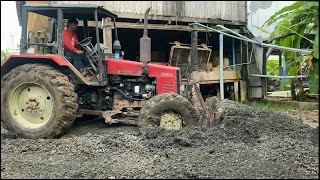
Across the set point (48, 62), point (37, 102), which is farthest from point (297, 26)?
point (37, 102)

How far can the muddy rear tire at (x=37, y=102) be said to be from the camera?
5293 mm

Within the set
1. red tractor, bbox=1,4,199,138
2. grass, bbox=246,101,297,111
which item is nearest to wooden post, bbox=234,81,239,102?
grass, bbox=246,101,297,111

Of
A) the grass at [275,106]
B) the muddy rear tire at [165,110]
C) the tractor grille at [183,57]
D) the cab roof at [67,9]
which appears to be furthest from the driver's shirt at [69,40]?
the grass at [275,106]

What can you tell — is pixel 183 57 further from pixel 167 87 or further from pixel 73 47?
pixel 73 47

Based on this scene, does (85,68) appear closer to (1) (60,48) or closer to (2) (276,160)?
(1) (60,48)

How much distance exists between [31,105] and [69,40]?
1.11 m

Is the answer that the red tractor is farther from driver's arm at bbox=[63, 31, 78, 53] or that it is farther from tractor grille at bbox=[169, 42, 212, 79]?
tractor grille at bbox=[169, 42, 212, 79]

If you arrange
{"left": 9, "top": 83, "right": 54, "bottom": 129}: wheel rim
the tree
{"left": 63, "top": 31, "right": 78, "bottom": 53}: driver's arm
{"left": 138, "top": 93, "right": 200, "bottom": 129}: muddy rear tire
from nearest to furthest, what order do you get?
the tree → {"left": 9, "top": 83, "right": 54, "bottom": 129}: wheel rim → {"left": 138, "top": 93, "right": 200, "bottom": 129}: muddy rear tire → {"left": 63, "top": 31, "right": 78, "bottom": 53}: driver's arm

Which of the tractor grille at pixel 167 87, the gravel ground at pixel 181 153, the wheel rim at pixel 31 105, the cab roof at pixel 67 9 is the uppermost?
the cab roof at pixel 67 9

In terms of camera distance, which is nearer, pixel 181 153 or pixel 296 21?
pixel 181 153

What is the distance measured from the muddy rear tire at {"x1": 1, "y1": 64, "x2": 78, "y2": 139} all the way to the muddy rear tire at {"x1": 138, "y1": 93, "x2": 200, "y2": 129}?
1017 millimetres

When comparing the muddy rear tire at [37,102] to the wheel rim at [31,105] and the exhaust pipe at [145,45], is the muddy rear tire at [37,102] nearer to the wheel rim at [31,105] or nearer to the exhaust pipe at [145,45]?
the wheel rim at [31,105]

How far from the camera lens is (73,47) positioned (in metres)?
5.79

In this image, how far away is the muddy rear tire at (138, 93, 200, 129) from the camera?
5.60m
